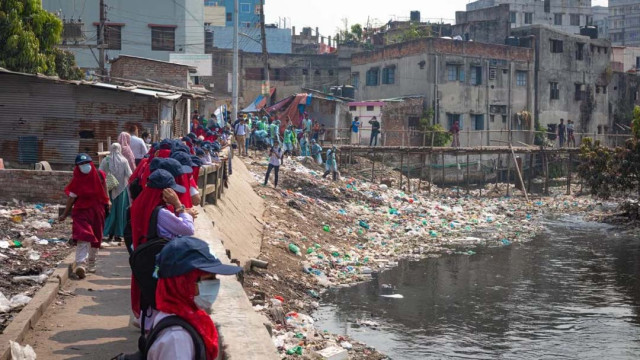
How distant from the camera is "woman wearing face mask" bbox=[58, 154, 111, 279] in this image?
8.94 meters

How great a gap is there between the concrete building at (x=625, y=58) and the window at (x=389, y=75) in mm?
18681

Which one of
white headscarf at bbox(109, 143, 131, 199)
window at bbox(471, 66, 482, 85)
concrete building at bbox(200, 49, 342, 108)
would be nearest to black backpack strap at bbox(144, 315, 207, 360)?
white headscarf at bbox(109, 143, 131, 199)

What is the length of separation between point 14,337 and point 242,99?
39.6m

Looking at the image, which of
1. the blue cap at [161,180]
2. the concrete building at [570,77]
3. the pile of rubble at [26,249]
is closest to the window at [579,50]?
the concrete building at [570,77]

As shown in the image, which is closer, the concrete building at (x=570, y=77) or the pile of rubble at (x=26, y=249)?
the pile of rubble at (x=26, y=249)

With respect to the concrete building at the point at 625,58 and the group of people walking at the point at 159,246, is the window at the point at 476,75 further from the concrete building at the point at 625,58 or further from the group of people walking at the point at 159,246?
the group of people walking at the point at 159,246

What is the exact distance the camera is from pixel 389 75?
42688 millimetres

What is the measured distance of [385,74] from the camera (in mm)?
42844

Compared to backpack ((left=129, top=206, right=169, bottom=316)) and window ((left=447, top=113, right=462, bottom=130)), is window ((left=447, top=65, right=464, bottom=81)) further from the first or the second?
backpack ((left=129, top=206, right=169, bottom=316))

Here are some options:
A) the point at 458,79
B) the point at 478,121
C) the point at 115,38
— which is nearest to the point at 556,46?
the point at 478,121

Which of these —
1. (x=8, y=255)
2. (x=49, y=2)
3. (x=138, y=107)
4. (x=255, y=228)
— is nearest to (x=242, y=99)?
(x=49, y=2)

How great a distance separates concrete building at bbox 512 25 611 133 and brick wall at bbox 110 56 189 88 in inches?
885

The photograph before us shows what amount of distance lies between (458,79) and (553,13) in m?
27.6

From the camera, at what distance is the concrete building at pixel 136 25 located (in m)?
39.3
